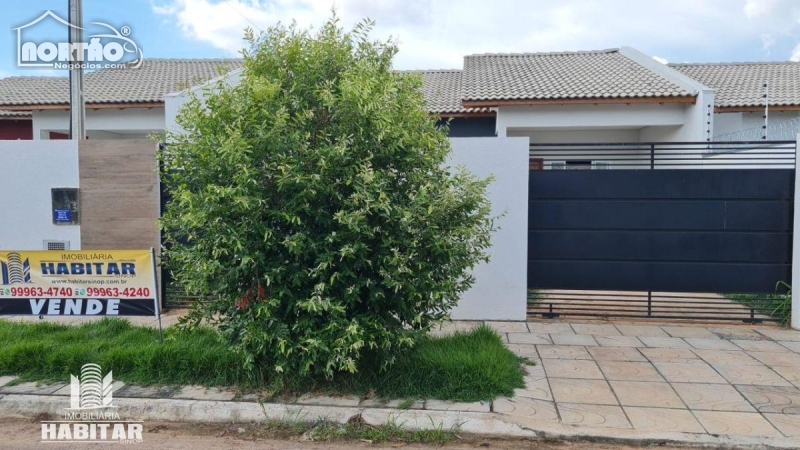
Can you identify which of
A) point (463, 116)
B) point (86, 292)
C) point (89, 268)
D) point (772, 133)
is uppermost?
point (463, 116)

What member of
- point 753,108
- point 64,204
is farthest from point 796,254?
point 64,204

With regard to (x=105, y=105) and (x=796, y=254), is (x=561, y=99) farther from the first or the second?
(x=105, y=105)

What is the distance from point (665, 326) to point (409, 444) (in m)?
4.51

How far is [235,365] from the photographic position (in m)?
4.73

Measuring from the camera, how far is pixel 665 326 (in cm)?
676

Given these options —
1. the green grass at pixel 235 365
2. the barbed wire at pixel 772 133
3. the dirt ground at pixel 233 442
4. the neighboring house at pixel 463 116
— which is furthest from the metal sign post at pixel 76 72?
the barbed wire at pixel 772 133

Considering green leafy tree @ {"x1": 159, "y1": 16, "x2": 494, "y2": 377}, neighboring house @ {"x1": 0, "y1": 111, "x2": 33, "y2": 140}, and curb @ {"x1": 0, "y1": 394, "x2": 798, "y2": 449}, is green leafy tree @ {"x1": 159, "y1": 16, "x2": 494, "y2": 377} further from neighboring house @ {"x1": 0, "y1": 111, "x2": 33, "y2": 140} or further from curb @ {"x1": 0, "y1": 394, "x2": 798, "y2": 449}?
neighboring house @ {"x1": 0, "y1": 111, "x2": 33, "y2": 140}

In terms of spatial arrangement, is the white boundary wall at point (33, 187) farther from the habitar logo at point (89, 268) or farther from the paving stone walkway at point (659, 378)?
the paving stone walkway at point (659, 378)

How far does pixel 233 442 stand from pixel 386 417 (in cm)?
116

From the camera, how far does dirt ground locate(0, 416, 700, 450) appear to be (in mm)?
3752

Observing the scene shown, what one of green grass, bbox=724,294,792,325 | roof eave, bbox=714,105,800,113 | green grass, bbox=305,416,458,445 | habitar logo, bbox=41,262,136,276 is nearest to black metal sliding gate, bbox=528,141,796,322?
green grass, bbox=724,294,792,325

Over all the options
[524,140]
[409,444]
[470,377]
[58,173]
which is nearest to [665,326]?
[524,140]

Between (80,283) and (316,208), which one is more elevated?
(316,208)

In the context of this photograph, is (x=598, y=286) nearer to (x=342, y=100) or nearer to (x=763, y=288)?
(x=763, y=288)
